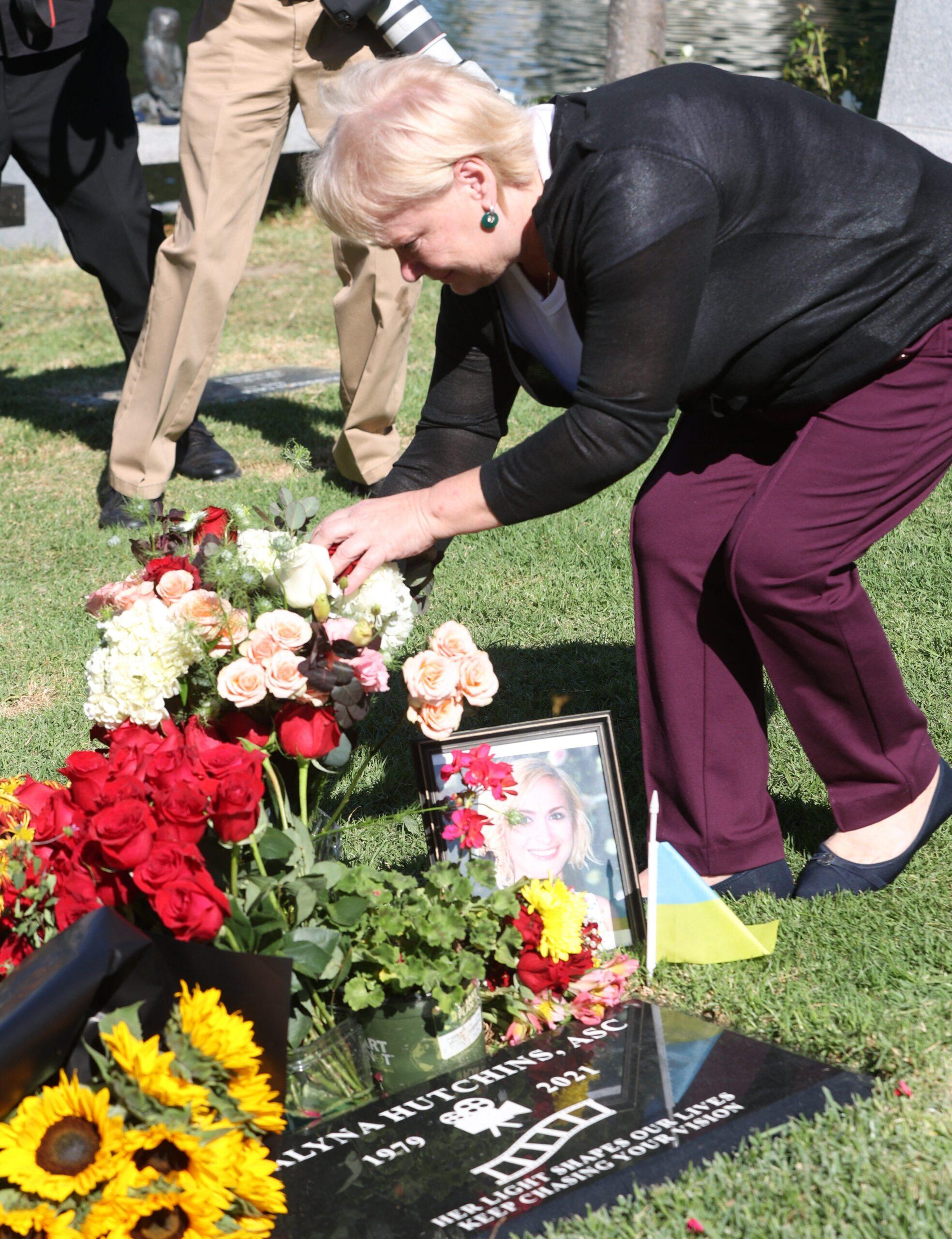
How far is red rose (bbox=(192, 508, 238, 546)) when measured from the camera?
7.63ft

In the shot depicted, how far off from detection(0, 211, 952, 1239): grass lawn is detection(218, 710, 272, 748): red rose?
1.30 feet

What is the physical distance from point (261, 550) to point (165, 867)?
1.82 feet

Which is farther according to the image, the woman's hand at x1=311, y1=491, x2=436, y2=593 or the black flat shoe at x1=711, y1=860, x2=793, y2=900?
the black flat shoe at x1=711, y1=860, x2=793, y2=900

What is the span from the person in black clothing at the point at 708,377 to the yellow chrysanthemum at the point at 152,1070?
853mm

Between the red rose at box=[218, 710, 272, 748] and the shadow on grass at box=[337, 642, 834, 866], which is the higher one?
the red rose at box=[218, 710, 272, 748]

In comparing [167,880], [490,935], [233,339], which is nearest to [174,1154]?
[167,880]

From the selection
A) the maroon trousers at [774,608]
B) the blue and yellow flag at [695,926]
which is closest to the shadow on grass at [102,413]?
the maroon trousers at [774,608]

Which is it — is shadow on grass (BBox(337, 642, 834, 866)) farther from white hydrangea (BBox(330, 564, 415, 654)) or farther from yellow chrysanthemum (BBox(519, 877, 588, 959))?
white hydrangea (BBox(330, 564, 415, 654))

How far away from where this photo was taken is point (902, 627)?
376 centimetres

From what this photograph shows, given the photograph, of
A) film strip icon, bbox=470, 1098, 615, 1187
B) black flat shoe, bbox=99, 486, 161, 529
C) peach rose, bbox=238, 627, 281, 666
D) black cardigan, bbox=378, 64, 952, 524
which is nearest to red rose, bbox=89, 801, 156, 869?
peach rose, bbox=238, 627, 281, 666

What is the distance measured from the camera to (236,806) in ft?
6.19

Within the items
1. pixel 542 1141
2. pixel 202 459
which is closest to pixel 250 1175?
pixel 542 1141

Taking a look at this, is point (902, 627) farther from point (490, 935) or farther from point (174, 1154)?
point (174, 1154)

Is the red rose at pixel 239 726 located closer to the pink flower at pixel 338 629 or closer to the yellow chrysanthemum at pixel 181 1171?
the pink flower at pixel 338 629
